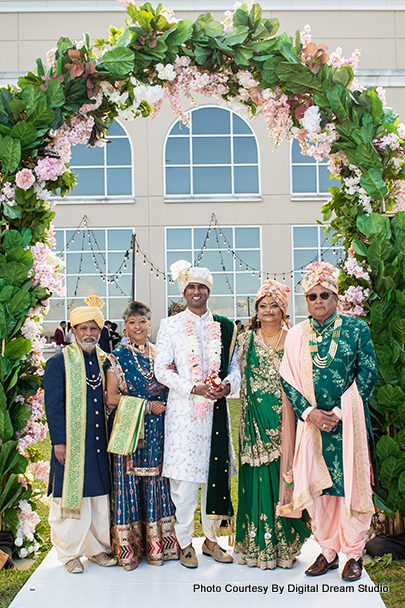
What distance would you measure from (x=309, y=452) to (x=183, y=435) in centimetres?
91

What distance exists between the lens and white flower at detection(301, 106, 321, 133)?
4484mm

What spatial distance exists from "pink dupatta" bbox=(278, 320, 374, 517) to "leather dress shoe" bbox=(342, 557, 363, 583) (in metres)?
0.35

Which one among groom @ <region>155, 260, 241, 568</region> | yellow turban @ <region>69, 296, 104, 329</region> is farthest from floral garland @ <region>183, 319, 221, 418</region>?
yellow turban @ <region>69, 296, 104, 329</region>

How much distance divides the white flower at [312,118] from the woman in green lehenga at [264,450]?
141 cm

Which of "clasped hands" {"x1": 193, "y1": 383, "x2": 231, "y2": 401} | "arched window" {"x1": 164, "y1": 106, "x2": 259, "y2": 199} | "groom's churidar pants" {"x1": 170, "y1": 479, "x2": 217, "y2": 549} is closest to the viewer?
"clasped hands" {"x1": 193, "y1": 383, "x2": 231, "y2": 401}

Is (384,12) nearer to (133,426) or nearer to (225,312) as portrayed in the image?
(225,312)

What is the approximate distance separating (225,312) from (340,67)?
1071cm

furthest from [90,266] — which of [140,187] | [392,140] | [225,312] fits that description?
[392,140]

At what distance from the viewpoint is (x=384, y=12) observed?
1492cm

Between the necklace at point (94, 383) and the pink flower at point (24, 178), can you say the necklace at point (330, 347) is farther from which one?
the pink flower at point (24, 178)

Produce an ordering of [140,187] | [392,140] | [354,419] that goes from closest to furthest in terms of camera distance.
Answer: [354,419]
[392,140]
[140,187]

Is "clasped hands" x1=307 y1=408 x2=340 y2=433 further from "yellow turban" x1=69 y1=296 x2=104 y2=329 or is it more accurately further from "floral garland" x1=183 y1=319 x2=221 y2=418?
"yellow turban" x1=69 y1=296 x2=104 y2=329

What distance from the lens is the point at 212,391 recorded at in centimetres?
391

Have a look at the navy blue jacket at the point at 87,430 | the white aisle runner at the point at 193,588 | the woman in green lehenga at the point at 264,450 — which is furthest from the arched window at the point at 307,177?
the white aisle runner at the point at 193,588
